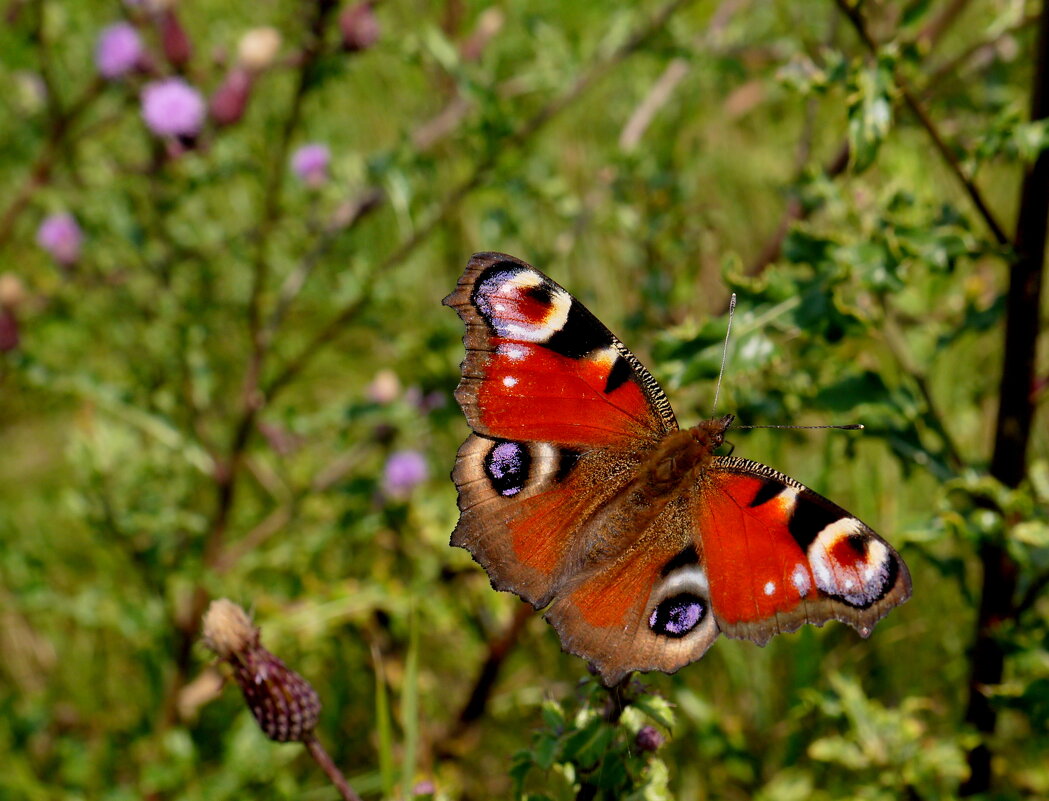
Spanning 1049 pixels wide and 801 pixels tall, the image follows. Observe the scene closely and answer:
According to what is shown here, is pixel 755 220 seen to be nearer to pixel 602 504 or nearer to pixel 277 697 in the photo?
pixel 602 504

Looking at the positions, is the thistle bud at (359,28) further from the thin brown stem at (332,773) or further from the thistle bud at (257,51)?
the thin brown stem at (332,773)

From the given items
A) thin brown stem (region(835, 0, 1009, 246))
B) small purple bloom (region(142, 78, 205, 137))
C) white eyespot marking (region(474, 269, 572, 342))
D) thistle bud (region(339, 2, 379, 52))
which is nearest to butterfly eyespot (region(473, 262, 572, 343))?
white eyespot marking (region(474, 269, 572, 342))

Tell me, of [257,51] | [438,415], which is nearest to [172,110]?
[257,51]

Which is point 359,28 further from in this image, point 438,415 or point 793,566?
point 793,566

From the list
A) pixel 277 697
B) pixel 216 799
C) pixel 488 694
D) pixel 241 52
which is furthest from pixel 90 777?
pixel 241 52

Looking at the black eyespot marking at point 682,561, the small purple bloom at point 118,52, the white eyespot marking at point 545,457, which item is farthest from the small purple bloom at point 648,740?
the small purple bloom at point 118,52
